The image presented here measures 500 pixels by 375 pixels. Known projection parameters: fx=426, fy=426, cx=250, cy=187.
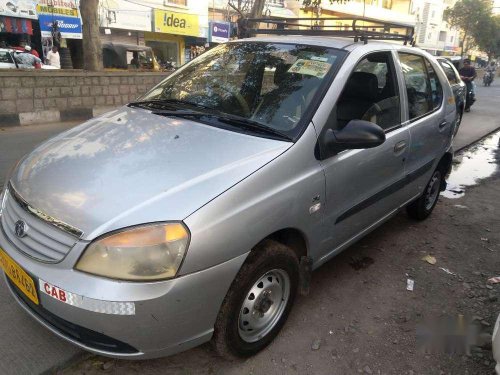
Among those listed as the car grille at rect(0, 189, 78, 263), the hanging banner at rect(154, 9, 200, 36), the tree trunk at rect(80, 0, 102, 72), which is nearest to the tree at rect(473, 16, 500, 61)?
the hanging banner at rect(154, 9, 200, 36)

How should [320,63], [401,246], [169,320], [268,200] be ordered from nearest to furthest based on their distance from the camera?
[169,320]
[268,200]
[320,63]
[401,246]

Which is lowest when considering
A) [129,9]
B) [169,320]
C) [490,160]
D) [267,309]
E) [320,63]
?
[490,160]

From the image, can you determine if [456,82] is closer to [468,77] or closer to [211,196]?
[468,77]

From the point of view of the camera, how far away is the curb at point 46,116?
7816mm

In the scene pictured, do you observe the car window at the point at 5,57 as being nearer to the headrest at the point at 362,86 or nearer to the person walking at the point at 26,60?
the person walking at the point at 26,60

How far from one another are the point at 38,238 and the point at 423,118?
315 cm

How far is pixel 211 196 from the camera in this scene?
196 centimetres

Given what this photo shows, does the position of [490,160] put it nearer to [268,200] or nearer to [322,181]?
[322,181]

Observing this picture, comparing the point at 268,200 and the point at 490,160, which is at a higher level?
the point at 268,200

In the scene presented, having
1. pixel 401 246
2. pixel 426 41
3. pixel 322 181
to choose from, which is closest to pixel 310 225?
pixel 322 181

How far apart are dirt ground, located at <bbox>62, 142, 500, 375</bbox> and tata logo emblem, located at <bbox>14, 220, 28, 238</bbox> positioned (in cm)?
83

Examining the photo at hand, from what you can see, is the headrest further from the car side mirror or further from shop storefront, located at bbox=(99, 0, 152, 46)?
shop storefront, located at bbox=(99, 0, 152, 46)

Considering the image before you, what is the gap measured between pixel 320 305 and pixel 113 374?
1.44 metres

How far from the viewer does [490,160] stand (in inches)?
301
